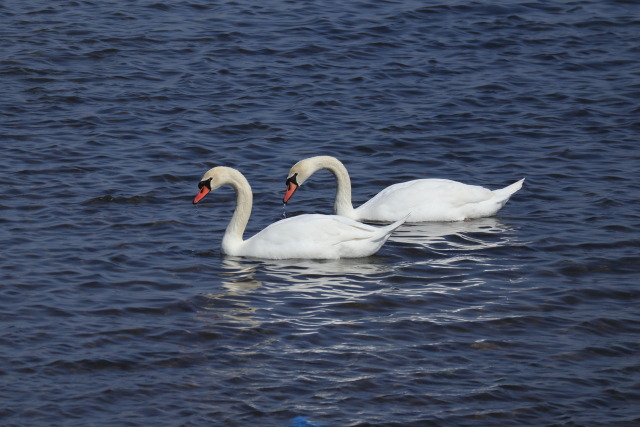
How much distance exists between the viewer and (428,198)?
12.2 meters

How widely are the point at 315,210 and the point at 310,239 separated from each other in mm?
1880

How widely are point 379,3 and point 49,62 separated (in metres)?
6.30

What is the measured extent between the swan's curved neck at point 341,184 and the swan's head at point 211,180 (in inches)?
50.0

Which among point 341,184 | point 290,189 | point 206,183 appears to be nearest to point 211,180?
point 206,183

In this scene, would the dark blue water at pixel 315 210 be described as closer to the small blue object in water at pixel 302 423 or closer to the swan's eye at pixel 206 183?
the small blue object in water at pixel 302 423

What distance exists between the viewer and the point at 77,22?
19359 millimetres

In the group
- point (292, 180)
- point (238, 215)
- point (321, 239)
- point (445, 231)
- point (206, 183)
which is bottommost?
point (445, 231)

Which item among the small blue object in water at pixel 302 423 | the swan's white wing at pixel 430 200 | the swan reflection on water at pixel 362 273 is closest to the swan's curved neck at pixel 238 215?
the swan reflection on water at pixel 362 273

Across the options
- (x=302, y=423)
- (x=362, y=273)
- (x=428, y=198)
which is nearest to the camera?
(x=302, y=423)

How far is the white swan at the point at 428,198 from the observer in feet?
39.8

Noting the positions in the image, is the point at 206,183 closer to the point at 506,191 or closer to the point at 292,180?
the point at 292,180

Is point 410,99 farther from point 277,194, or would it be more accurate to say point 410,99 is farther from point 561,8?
point 561,8

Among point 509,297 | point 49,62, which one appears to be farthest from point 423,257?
point 49,62

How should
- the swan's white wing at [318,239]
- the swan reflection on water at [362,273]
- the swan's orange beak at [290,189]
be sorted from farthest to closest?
1. the swan's orange beak at [290,189]
2. the swan's white wing at [318,239]
3. the swan reflection on water at [362,273]
